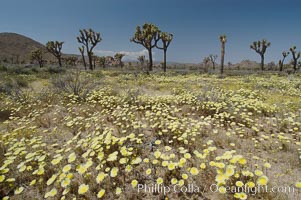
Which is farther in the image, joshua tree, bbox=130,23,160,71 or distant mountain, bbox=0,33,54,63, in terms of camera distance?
→ distant mountain, bbox=0,33,54,63

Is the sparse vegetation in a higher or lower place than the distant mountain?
lower

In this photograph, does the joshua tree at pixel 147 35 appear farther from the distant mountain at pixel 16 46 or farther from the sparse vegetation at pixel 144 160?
the distant mountain at pixel 16 46

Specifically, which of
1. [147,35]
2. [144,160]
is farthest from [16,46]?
[144,160]

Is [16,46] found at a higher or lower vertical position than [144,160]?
higher

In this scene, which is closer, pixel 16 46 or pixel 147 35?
pixel 147 35

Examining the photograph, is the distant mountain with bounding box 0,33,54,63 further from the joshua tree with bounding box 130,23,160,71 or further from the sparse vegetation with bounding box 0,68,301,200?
the sparse vegetation with bounding box 0,68,301,200

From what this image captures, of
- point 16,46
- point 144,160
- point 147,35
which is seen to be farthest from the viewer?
point 16,46

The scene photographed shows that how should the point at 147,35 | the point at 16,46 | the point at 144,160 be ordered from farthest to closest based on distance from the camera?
the point at 16,46 → the point at 147,35 → the point at 144,160

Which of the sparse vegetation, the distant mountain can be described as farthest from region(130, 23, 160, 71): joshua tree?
the distant mountain

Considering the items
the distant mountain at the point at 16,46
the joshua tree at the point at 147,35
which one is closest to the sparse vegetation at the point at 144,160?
the joshua tree at the point at 147,35

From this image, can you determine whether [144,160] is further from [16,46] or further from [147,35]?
[16,46]

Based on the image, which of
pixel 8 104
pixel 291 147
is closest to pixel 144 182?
pixel 291 147

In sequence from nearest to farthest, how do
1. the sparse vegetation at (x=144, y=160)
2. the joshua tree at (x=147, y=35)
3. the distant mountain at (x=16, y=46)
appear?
the sparse vegetation at (x=144, y=160) < the joshua tree at (x=147, y=35) < the distant mountain at (x=16, y=46)

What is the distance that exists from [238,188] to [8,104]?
788 centimetres
